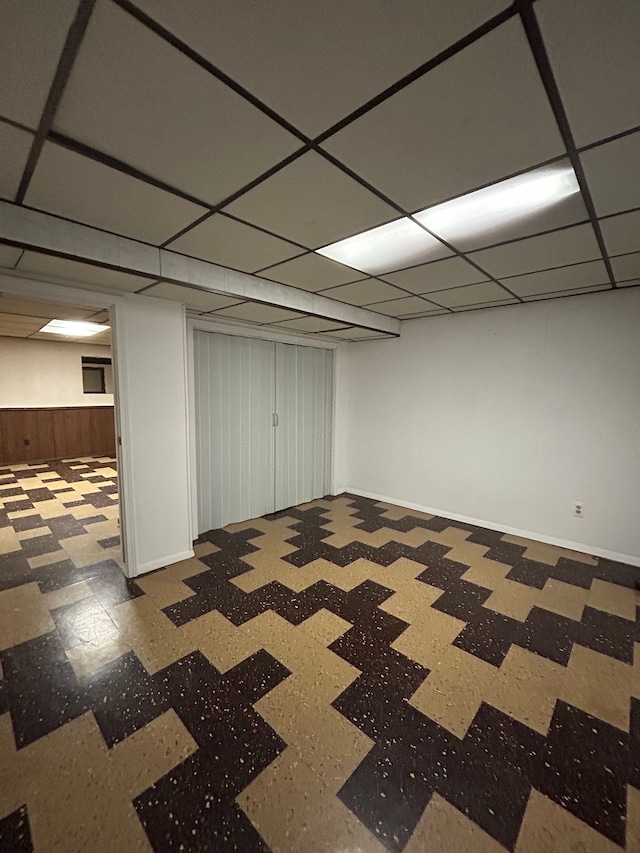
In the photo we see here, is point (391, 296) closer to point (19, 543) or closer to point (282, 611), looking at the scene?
point (282, 611)

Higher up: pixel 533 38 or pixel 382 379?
pixel 533 38

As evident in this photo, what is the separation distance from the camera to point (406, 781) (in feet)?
4.90

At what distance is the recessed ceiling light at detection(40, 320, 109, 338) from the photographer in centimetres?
502

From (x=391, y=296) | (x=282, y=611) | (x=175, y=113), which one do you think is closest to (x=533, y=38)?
(x=175, y=113)

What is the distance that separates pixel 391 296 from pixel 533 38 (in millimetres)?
2494

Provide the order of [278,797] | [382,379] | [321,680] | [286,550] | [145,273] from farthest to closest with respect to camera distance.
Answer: [382,379] → [286,550] → [145,273] → [321,680] → [278,797]

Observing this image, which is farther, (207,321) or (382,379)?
(382,379)

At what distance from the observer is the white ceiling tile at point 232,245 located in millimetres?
1957

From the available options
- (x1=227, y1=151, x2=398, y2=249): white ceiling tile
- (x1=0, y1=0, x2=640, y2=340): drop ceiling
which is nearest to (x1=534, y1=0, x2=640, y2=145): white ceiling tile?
(x1=0, y1=0, x2=640, y2=340): drop ceiling

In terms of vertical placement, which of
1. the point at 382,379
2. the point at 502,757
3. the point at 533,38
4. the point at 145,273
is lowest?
the point at 502,757

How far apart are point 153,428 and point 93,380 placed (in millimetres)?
6508

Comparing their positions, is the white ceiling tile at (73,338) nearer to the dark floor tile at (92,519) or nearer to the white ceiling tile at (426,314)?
the dark floor tile at (92,519)

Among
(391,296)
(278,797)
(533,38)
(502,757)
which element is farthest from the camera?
(391,296)

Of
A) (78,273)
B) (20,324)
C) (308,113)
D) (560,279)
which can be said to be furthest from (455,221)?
(20,324)
